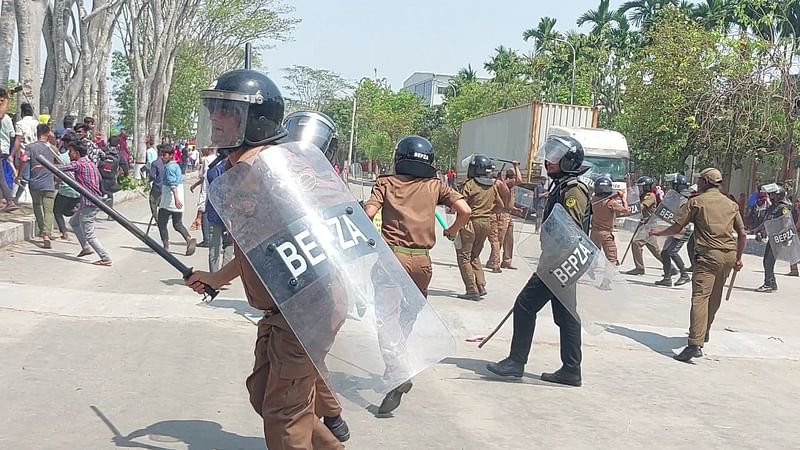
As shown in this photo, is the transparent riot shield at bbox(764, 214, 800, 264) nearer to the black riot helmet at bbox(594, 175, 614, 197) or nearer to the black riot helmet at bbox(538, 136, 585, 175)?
the black riot helmet at bbox(594, 175, 614, 197)

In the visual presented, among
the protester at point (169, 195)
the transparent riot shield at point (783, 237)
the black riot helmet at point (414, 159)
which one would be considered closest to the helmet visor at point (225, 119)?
the black riot helmet at point (414, 159)

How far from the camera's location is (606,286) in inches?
251

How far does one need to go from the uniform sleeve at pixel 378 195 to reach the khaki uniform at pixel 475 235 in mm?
4443

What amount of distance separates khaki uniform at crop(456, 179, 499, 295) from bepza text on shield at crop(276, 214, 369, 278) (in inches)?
265

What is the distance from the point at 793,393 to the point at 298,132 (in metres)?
4.48

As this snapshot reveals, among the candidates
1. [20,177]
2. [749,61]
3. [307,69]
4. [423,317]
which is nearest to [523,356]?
[423,317]

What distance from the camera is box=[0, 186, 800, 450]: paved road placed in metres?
4.99

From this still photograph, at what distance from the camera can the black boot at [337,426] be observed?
4609mm

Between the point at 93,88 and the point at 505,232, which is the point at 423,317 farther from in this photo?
the point at 93,88

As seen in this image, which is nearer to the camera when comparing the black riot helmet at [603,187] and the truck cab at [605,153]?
the black riot helmet at [603,187]

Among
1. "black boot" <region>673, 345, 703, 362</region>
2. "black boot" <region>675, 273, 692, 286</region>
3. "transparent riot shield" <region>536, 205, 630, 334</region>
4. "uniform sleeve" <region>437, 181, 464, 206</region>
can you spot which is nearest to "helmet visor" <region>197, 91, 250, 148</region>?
"uniform sleeve" <region>437, 181, 464, 206</region>

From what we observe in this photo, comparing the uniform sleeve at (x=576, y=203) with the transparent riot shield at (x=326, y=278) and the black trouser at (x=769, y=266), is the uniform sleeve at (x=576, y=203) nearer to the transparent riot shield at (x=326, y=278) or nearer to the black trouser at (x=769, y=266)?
the transparent riot shield at (x=326, y=278)

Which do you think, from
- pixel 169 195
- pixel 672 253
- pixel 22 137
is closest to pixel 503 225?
pixel 672 253

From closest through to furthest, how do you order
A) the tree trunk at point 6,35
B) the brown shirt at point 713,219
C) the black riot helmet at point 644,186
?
the brown shirt at point 713,219 → the black riot helmet at point 644,186 → the tree trunk at point 6,35
